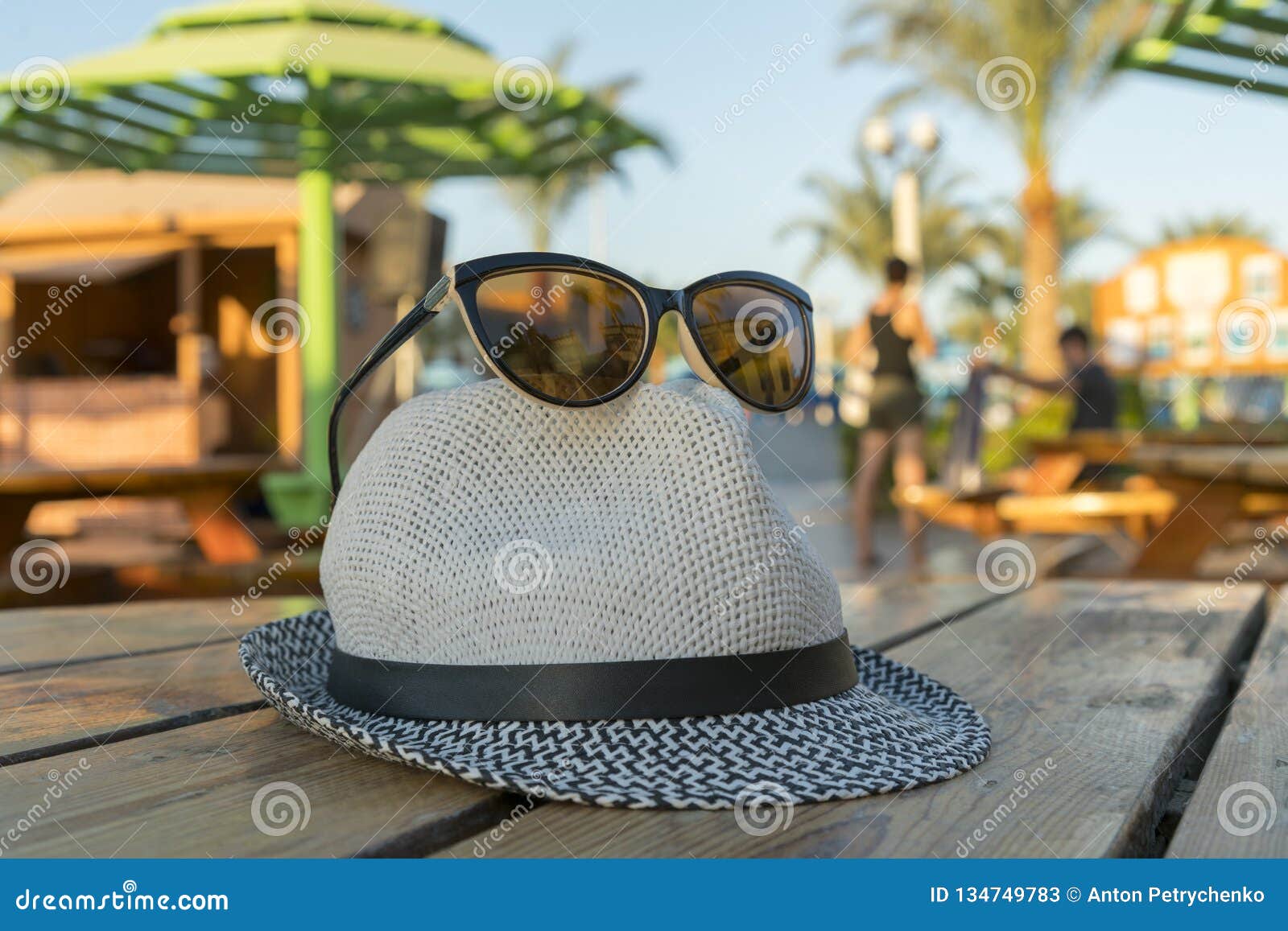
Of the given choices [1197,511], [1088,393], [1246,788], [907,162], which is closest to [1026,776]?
[1246,788]

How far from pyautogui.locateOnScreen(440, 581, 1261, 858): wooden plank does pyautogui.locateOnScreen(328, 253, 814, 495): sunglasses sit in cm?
33

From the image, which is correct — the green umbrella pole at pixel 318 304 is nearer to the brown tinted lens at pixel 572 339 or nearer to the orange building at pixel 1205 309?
the brown tinted lens at pixel 572 339

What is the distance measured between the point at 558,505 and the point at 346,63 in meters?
5.33

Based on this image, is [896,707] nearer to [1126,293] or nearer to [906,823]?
[906,823]

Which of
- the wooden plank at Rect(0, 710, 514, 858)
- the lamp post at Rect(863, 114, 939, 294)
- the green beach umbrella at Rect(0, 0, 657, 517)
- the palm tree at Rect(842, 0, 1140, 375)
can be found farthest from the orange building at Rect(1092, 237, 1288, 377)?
the wooden plank at Rect(0, 710, 514, 858)

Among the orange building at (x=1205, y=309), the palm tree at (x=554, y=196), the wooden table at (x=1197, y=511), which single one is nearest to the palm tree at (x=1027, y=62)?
the orange building at (x=1205, y=309)

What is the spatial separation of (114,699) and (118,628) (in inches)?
21.2

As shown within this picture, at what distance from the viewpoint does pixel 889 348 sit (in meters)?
6.43

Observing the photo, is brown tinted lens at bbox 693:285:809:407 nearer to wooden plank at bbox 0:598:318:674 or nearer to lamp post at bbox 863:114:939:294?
wooden plank at bbox 0:598:318:674

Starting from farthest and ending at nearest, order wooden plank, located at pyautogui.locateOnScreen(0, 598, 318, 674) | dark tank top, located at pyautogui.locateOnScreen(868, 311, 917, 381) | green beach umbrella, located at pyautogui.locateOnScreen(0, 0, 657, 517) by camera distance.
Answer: dark tank top, located at pyautogui.locateOnScreen(868, 311, 917, 381) → green beach umbrella, located at pyautogui.locateOnScreen(0, 0, 657, 517) → wooden plank, located at pyautogui.locateOnScreen(0, 598, 318, 674)

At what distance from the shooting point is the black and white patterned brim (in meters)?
0.74

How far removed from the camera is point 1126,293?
15953 mm

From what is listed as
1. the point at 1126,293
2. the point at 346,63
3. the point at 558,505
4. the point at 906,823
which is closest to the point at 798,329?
the point at 558,505

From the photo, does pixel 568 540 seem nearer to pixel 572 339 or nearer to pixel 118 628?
pixel 572 339
